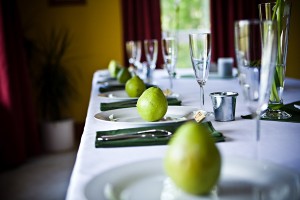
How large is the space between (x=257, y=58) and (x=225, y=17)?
403 centimetres

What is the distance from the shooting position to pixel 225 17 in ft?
15.2

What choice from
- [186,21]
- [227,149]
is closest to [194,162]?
[227,149]

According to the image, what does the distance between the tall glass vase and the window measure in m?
3.56

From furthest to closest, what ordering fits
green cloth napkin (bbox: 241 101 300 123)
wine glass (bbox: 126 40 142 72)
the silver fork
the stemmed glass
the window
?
the window, wine glass (bbox: 126 40 142 72), the stemmed glass, green cloth napkin (bbox: 241 101 300 123), the silver fork

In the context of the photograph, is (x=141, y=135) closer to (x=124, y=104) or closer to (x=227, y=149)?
(x=227, y=149)

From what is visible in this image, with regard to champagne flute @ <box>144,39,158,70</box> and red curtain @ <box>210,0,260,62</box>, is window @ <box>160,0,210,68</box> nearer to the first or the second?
red curtain @ <box>210,0,260,62</box>

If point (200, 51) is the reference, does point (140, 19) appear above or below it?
above

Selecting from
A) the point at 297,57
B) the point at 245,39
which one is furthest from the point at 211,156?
the point at 297,57

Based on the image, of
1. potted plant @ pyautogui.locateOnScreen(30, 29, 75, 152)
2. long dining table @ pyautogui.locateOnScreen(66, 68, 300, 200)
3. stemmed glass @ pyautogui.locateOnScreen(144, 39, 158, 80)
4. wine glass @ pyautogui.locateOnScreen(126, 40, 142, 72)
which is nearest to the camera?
long dining table @ pyautogui.locateOnScreen(66, 68, 300, 200)

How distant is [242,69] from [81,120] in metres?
3.86

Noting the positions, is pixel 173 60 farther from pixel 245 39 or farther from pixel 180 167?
pixel 180 167

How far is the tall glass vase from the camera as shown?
3.77 feet

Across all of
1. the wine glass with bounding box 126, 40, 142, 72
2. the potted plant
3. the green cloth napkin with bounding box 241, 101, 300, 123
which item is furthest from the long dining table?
the potted plant

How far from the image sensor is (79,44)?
4.38m
